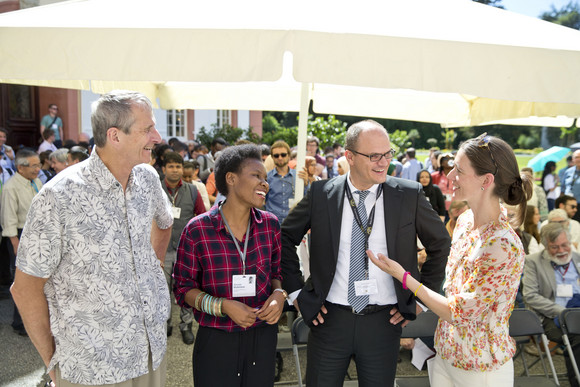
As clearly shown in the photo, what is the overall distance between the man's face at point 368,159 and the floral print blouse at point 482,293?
0.54m

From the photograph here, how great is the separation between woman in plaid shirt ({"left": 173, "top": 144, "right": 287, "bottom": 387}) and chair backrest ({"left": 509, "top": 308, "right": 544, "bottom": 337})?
7.47 ft

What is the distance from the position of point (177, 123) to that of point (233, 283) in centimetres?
2012

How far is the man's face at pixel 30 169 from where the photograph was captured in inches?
223

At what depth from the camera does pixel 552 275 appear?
4.68 m

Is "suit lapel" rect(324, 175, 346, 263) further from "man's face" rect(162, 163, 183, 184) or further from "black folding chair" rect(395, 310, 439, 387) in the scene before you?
"man's face" rect(162, 163, 183, 184)

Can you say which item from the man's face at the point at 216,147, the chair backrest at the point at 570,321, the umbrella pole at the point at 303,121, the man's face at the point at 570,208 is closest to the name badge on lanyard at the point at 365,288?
the umbrella pole at the point at 303,121

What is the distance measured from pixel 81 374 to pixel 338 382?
4.46ft

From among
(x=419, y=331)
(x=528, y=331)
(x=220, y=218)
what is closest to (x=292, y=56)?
(x=220, y=218)

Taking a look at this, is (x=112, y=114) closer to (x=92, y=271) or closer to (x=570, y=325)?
(x=92, y=271)

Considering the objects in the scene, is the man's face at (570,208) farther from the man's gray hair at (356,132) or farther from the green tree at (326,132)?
the green tree at (326,132)

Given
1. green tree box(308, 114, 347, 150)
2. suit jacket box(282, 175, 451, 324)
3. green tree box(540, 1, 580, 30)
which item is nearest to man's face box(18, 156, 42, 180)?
suit jacket box(282, 175, 451, 324)

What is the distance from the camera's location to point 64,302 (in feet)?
6.48

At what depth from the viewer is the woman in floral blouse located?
88.6 inches

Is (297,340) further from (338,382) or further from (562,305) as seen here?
(562,305)
